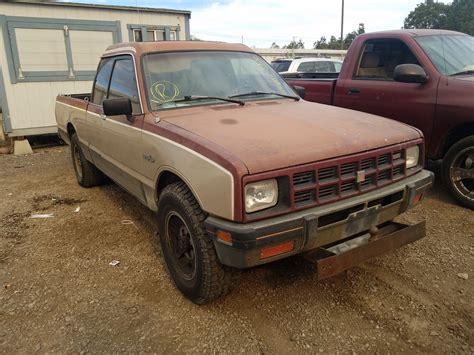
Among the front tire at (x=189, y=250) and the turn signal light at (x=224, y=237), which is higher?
the turn signal light at (x=224, y=237)

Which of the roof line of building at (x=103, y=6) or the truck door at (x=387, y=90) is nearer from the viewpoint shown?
the truck door at (x=387, y=90)

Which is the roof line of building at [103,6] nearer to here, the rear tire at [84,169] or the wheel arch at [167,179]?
the rear tire at [84,169]

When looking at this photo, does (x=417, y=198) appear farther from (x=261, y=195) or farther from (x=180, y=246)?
(x=180, y=246)

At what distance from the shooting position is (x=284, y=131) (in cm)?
286

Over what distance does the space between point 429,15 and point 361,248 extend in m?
62.1

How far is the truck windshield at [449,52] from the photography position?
4.79 m

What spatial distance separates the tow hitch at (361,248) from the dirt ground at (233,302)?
35cm

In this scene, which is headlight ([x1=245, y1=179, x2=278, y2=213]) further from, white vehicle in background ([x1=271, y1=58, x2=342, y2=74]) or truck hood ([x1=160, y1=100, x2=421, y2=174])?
white vehicle in background ([x1=271, y1=58, x2=342, y2=74])

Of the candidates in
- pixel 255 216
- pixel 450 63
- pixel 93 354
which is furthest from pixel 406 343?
pixel 450 63

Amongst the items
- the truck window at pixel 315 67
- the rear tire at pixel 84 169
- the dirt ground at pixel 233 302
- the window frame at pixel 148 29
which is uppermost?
the window frame at pixel 148 29

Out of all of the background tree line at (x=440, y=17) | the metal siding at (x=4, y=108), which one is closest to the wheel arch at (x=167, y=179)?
the metal siding at (x=4, y=108)

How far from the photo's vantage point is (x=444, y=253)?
12.1 feet

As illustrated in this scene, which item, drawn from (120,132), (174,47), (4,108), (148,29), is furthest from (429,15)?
(120,132)

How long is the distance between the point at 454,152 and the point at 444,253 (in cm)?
146
